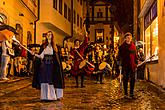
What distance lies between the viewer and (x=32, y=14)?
97.3 feet

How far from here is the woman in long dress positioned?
11.6m

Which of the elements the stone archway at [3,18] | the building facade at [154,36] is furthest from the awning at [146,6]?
the stone archway at [3,18]

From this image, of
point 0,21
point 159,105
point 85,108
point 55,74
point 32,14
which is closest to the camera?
point 85,108

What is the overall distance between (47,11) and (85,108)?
71.1ft

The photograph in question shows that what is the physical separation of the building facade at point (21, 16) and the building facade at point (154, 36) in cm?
716

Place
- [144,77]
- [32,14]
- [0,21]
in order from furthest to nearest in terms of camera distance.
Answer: [32,14], [144,77], [0,21]

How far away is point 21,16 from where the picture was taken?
25234mm

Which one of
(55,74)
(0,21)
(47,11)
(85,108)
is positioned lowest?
(85,108)

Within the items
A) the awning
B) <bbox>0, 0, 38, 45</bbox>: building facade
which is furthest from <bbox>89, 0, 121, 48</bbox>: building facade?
the awning

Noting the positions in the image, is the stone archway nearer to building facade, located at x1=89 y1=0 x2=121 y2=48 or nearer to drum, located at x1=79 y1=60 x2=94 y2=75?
drum, located at x1=79 y1=60 x2=94 y2=75

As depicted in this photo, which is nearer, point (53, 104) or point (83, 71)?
point (53, 104)

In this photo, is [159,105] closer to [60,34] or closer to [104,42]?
[60,34]

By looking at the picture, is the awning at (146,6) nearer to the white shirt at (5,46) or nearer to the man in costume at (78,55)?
the man in costume at (78,55)

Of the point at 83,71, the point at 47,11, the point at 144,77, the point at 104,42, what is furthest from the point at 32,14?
the point at 104,42
